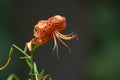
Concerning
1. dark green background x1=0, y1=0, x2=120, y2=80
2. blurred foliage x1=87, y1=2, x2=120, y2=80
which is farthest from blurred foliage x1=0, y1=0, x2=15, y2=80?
blurred foliage x1=87, y1=2, x2=120, y2=80

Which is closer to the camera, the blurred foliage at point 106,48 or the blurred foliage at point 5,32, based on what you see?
the blurred foliage at point 5,32

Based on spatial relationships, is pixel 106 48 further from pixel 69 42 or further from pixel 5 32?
pixel 5 32

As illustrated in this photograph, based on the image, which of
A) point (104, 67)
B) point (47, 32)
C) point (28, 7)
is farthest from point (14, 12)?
point (47, 32)

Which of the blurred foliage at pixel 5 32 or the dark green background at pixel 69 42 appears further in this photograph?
the dark green background at pixel 69 42

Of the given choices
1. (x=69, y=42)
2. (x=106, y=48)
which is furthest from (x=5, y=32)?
(x=106, y=48)

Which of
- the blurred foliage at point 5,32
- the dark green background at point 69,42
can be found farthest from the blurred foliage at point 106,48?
the blurred foliage at point 5,32

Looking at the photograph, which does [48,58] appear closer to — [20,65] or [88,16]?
[20,65]

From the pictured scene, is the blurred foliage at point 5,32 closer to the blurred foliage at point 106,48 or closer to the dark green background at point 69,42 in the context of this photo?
the dark green background at point 69,42

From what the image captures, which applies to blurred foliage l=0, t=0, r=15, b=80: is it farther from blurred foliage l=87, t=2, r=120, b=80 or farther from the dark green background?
blurred foliage l=87, t=2, r=120, b=80
